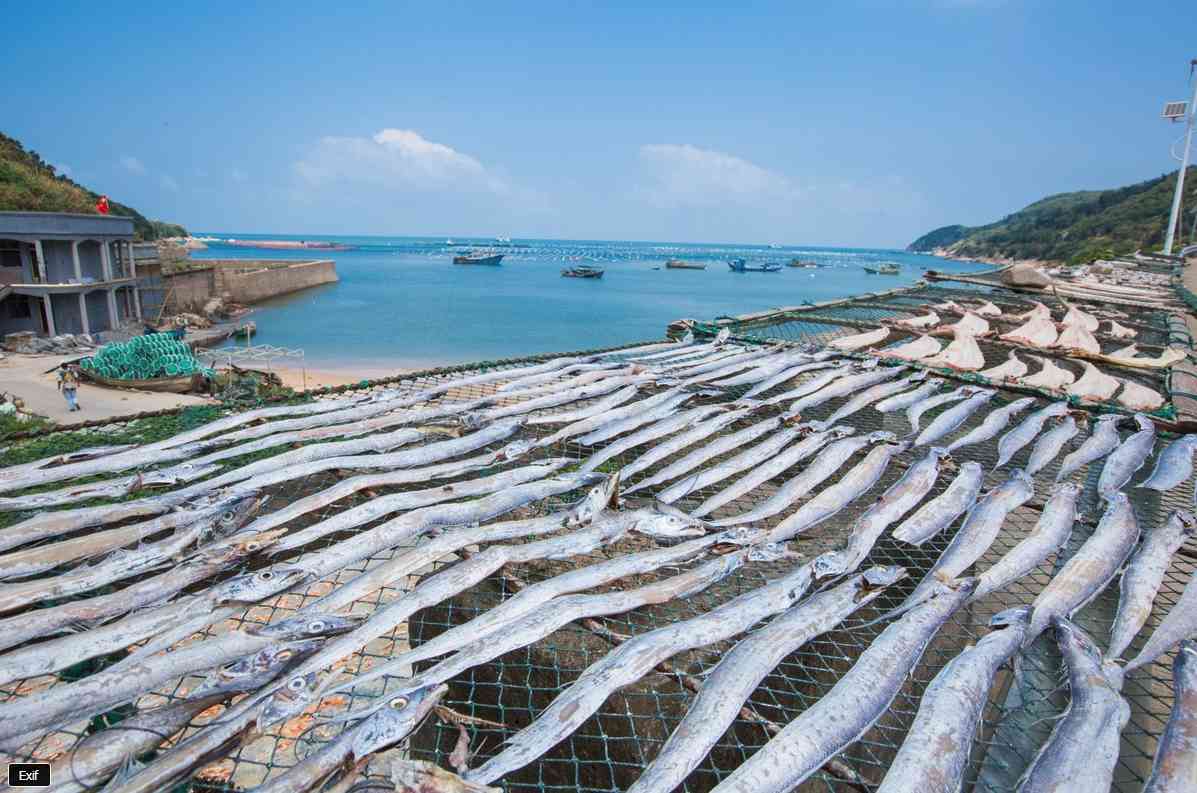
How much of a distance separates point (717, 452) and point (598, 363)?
2678mm

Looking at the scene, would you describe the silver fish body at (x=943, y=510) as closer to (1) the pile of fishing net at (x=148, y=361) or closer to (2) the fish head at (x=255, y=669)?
(2) the fish head at (x=255, y=669)

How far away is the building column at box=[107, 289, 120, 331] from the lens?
31.0m

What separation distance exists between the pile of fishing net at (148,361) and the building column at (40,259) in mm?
12797

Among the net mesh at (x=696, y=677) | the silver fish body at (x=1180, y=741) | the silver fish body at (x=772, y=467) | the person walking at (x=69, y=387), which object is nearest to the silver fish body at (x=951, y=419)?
the net mesh at (x=696, y=677)

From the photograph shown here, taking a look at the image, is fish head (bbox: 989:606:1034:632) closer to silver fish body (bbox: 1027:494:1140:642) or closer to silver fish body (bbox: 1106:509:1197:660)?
silver fish body (bbox: 1027:494:1140:642)

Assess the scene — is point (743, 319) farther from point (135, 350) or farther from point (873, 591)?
point (135, 350)

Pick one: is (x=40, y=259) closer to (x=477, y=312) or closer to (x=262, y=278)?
(x=262, y=278)

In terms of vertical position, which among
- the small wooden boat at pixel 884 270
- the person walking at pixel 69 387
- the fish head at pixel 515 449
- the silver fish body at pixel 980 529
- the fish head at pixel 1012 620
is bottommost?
the person walking at pixel 69 387

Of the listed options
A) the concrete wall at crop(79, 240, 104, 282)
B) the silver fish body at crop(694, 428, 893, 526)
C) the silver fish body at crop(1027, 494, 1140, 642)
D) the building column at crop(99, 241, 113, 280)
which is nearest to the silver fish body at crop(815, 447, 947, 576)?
the silver fish body at crop(694, 428, 893, 526)

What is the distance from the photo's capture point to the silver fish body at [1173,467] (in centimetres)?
461

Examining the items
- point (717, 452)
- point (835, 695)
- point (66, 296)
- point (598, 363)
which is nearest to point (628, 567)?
point (835, 695)

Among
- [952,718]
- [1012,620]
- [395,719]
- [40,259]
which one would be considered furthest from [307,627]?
[40,259]

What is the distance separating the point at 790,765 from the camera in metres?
2.10

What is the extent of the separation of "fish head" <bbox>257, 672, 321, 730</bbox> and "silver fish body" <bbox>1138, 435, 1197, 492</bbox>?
5746mm
